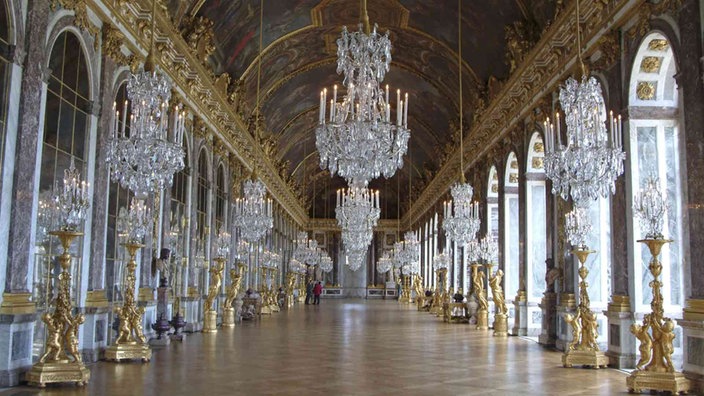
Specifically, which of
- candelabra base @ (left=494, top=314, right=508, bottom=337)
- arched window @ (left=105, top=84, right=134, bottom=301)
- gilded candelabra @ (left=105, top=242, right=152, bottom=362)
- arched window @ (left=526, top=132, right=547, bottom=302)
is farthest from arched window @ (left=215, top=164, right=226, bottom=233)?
gilded candelabra @ (left=105, top=242, right=152, bottom=362)

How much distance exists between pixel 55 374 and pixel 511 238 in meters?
12.9

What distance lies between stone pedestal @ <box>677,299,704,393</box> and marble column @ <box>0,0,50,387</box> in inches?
311

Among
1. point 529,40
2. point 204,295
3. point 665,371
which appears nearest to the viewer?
point 665,371

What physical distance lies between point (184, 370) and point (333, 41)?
53.0 feet

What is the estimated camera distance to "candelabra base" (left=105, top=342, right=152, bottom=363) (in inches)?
379

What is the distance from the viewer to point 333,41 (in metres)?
22.7

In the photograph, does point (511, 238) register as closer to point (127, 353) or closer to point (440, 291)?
point (440, 291)

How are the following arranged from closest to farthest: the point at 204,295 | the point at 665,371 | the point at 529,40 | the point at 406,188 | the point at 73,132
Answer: the point at 665,371 → the point at 73,132 → the point at 529,40 → the point at 204,295 → the point at 406,188

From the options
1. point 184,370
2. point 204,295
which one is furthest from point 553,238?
point 204,295

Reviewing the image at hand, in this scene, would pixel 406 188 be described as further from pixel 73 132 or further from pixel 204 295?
pixel 73 132

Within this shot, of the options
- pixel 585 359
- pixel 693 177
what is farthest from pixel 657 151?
pixel 585 359

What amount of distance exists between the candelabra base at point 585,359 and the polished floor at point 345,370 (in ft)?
0.78

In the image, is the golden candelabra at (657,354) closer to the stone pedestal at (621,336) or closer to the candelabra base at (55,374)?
the stone pedestal at (621,336)

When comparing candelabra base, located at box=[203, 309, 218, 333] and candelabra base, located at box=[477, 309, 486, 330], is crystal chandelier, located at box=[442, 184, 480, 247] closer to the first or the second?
candelabra base, located at box=[477, 309, 486, 330]
